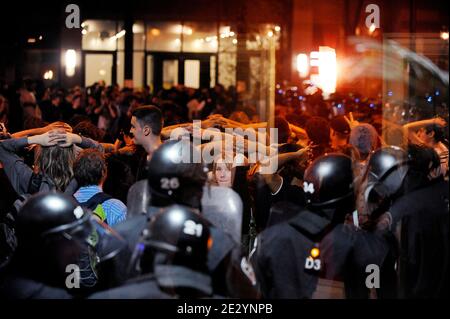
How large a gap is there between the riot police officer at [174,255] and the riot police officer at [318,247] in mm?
567

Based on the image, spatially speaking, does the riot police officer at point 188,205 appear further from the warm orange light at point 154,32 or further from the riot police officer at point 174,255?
the warm orange light at point 154,32

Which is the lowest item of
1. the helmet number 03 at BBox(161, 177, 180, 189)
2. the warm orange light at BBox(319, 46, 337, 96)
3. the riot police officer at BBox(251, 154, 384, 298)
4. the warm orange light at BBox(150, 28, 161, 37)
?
the riot police officer at BBox(251, 154, 384, 298)

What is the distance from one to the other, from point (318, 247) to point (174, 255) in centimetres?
89

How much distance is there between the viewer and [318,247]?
3.90m

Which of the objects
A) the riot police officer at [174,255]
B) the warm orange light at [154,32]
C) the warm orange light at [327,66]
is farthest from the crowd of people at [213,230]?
the warm orange light at [154,32]

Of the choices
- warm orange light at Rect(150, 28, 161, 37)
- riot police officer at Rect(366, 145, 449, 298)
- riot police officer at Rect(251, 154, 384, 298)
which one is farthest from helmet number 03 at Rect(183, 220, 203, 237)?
warm orange light at Rect(150, 28, 161, 37)

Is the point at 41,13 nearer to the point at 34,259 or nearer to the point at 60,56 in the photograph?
the point at 60,56

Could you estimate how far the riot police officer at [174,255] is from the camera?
130 inches

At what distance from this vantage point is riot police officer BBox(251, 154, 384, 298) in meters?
3.87

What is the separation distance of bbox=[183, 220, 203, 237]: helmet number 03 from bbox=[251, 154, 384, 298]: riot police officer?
0.67 metres

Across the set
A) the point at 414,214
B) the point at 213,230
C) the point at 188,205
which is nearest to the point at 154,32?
the point at 414,214

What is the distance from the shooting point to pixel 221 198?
13.4ft

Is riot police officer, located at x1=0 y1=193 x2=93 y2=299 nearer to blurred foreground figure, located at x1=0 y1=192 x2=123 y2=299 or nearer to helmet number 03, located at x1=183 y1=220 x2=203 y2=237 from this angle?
blurred foreground figure, located at x1=0 y1=192 x2=123 y2=299

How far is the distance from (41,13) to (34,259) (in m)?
25.3
